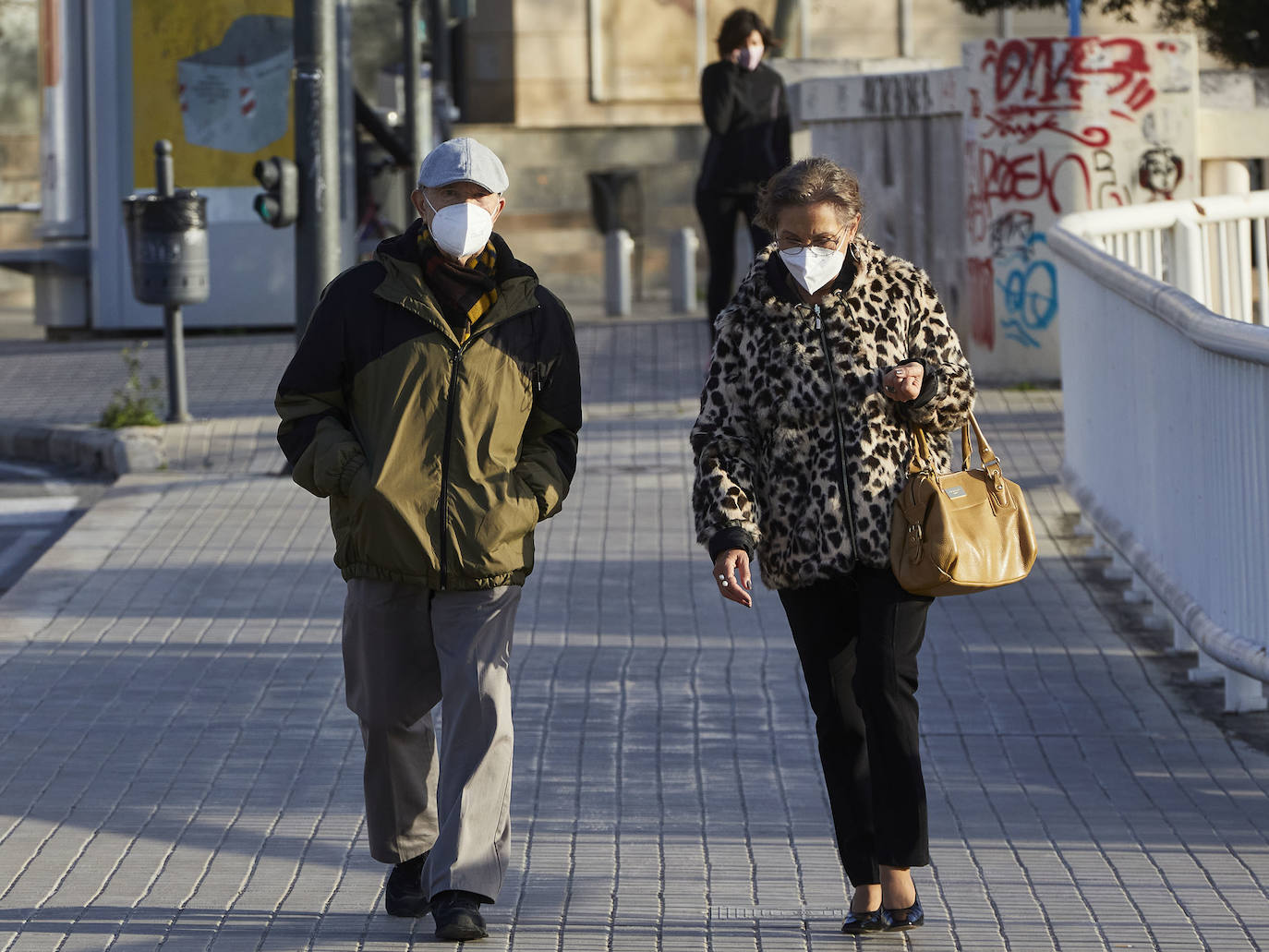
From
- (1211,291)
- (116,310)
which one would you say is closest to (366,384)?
(1211,291)

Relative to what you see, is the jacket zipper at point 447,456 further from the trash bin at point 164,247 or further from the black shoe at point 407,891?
the trash bin at point 164,247

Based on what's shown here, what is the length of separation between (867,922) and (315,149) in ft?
22.6

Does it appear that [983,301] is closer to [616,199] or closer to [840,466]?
[840,466]

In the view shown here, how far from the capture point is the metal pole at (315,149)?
10.5m

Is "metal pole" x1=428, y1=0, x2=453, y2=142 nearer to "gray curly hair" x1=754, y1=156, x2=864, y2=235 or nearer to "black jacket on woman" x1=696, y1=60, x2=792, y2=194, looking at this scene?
"black jacket on woman" x1=696, y1=60, x2=792, y2=194

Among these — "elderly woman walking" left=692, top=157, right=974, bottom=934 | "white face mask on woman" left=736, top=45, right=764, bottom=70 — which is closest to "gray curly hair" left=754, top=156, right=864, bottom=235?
"elderly woman walking" left=692, top=157, right=974, bottom=934

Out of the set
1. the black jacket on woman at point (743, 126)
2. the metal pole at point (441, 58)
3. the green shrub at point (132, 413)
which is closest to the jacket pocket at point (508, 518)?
the black jacket on woman at point (743, 126)

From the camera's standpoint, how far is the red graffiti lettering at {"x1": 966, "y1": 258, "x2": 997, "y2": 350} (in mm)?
13234

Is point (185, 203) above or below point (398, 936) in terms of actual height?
above

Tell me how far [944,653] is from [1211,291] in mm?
3925

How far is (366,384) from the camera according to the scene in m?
4.52

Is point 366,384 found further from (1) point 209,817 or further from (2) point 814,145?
(2) point 814,145

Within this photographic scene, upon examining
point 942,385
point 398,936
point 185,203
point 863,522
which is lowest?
point 398,936

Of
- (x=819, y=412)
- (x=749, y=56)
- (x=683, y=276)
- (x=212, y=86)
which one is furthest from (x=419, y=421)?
(x=683, y=276)
